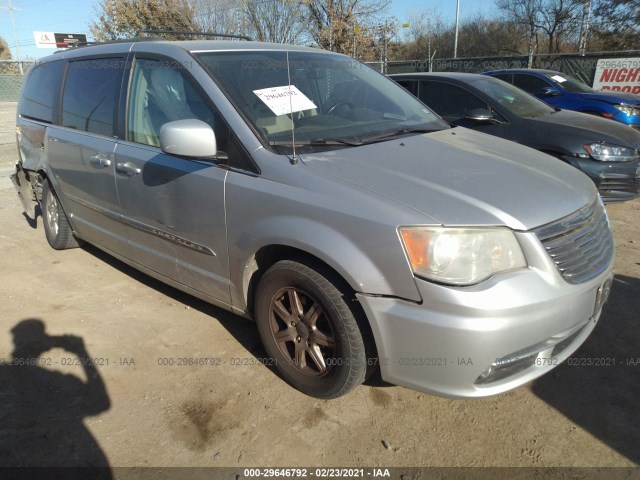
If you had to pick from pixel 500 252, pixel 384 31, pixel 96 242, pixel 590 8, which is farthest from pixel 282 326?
pixel 590 8

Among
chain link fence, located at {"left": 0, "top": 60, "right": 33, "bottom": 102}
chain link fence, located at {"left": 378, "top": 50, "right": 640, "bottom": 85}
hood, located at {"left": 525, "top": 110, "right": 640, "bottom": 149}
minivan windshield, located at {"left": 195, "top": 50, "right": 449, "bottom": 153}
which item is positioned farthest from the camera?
chain link fence, located at {"left": 0, "top": 60, "right": 33, "bottom": 102}

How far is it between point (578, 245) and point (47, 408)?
2.86 m

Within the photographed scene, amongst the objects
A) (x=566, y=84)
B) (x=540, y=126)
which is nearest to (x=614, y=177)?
(x=540, y=126)

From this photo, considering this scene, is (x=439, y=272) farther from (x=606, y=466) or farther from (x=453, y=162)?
(x=606, y=466)

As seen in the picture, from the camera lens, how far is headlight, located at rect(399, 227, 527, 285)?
196cm

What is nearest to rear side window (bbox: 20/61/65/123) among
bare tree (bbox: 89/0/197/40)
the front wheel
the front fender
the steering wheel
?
the steering wheel

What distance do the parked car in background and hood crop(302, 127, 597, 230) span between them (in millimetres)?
2178

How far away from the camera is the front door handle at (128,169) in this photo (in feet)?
10.0

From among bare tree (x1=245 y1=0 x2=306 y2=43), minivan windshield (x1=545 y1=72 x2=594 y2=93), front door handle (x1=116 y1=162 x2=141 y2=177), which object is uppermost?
bare tree (x1=245 y1=0 x2=306 y2=43)

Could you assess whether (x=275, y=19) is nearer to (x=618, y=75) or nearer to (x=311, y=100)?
(x=618, y=75)

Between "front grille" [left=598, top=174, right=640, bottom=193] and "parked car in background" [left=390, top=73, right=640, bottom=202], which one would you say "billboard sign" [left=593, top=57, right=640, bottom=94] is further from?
"front grille" [left=598, top=174, right=640, bottom=193]

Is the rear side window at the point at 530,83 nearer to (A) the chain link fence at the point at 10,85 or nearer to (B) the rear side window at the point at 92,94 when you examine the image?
(B) the rear side window at the point at 92,94

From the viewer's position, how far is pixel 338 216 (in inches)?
83.7

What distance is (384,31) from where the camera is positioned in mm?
18781
